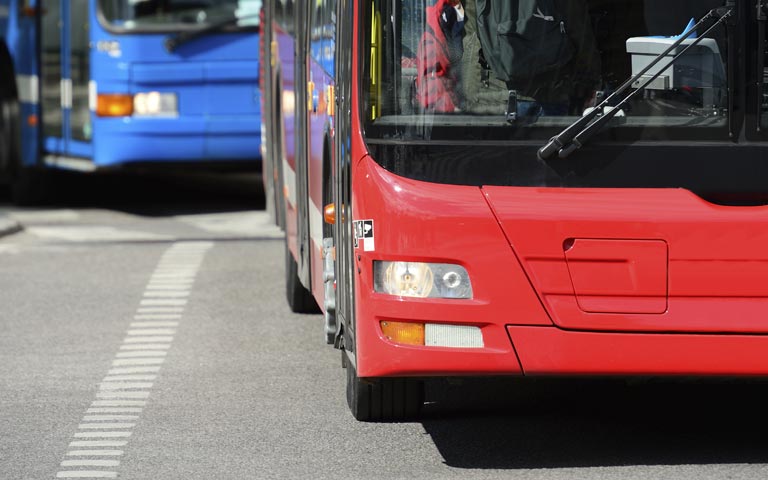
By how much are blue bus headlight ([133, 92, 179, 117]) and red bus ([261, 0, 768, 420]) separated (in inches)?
359

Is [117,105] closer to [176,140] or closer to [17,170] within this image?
[176,140]

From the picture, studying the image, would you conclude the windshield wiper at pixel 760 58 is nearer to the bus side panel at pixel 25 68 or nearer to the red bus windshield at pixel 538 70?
the red bus windshield at pixel 538 70

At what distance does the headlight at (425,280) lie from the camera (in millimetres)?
5945

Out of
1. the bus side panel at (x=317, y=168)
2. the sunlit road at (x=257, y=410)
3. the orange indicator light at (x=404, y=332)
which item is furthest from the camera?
the bus side panel at (x=317, y=168)

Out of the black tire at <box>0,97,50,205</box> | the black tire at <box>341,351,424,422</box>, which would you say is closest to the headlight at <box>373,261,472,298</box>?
the black tire at <box>341,351,424,422</box>

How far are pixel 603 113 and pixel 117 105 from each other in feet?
31.6

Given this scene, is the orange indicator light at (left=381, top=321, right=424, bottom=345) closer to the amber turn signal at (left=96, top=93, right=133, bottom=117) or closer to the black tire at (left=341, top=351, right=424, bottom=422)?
the black tire at (left=341, top=351, right=424, bottom=422)

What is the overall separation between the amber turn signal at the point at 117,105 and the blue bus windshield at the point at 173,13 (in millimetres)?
597

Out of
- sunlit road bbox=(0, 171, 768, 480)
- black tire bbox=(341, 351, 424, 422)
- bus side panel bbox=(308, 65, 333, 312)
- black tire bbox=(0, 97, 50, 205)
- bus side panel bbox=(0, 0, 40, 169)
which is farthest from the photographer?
black tire bbox=(0, 97, 50, 205)

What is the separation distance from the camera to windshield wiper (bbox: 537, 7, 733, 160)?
19.5 ft

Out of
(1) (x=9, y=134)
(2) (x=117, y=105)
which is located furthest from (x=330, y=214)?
(1) (x=9, y=134)

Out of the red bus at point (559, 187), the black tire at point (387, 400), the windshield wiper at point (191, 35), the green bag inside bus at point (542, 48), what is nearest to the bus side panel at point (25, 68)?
the windshield wiper at point (191, 35)

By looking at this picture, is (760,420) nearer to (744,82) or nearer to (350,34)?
(744,82)

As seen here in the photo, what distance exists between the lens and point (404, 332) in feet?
19.8
